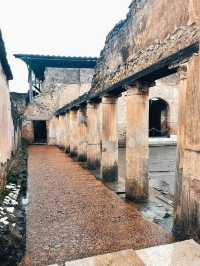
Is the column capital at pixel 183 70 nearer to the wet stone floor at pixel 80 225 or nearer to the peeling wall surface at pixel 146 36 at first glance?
the peeling wall surface at pixel 146 36

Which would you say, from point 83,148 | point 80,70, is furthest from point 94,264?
point 80,70

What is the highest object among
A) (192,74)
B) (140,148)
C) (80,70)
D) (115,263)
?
(80,70)

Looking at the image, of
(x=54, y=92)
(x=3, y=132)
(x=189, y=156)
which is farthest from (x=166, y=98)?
(x=189, y=156)

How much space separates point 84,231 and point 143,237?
1.02 m

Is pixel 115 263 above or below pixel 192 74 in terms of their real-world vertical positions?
below

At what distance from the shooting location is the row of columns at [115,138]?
6090mm

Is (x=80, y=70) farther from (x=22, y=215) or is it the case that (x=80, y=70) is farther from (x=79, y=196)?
(x=22, y=215)

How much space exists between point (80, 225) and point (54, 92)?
17539 mm

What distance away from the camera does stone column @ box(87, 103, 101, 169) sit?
982cm

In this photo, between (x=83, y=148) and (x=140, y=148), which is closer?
(x=140, y=148)

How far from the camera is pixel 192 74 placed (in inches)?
152

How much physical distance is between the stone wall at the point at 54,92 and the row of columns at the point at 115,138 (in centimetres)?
826

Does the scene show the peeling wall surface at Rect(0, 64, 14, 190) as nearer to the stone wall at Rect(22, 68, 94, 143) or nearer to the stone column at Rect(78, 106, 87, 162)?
the stone column at Rect(78, 106, 87, 162)

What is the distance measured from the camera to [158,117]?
81.9ft
